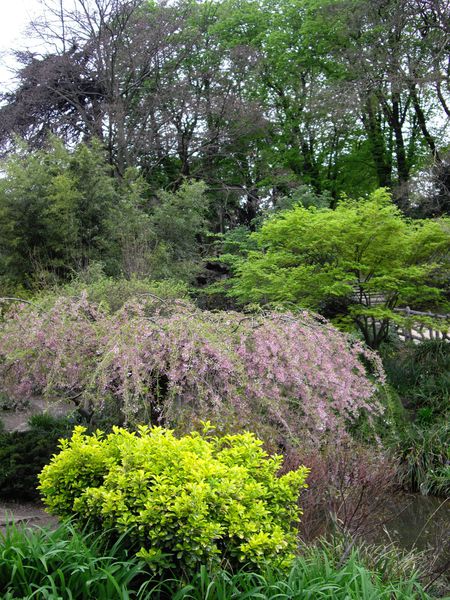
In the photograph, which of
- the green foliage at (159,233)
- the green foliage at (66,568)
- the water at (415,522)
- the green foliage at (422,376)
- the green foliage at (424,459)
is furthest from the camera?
the green foliage at (159,233)

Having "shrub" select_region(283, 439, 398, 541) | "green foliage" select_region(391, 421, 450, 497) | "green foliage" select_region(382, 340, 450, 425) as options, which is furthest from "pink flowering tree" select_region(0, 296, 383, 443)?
"green foliage" select_region(382, 340, 450, 425)

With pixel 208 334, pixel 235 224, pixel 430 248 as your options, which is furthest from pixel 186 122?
pixel 208 334

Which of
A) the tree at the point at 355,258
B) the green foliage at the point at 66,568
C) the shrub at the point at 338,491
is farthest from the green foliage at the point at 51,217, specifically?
the green foliage at the point at 66,568

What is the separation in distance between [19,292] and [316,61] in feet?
45.8

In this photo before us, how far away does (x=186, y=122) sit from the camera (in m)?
22.1

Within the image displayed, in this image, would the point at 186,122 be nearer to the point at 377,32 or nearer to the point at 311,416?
the point at 377,32

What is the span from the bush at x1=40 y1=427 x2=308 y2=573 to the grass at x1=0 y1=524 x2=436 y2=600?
87 mm

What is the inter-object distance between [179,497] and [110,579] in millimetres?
440

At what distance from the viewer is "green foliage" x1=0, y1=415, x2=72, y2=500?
18.4ft

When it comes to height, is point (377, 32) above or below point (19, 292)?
above

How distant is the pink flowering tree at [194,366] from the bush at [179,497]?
1678 mm

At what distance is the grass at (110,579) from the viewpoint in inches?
108

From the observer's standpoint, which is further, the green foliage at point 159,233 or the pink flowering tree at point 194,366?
the green foliage at point 159,233

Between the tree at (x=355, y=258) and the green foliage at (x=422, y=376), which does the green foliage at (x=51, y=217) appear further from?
the green foliage at (x=422, y=376)
